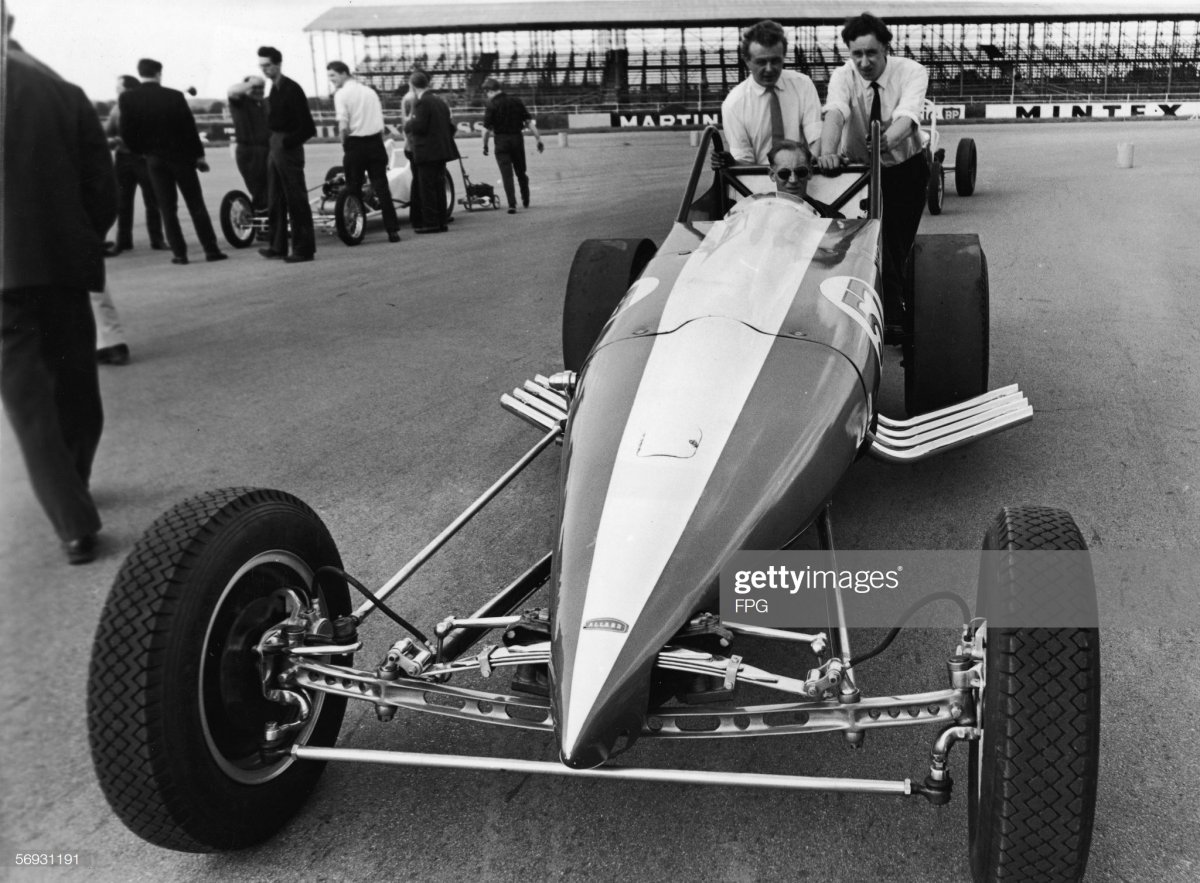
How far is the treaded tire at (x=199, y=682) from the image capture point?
6.01 feet

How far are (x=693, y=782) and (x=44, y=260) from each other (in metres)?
1.32

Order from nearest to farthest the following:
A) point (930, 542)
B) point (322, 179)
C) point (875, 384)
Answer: point (875, 384) → point (930, 542) → point (322, 179)

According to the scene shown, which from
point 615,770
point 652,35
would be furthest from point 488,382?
point 615,770

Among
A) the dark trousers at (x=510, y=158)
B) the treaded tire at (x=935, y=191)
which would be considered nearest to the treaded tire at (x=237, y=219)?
the treaded tire at (x=935, y=191)

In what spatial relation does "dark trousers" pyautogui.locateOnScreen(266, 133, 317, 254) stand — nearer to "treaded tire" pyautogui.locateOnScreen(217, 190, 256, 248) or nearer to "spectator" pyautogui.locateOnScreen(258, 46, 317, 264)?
"spectator" pyautogui.locateOnScreen(258, 46, 317, 264)

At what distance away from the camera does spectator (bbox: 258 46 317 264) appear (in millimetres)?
2198

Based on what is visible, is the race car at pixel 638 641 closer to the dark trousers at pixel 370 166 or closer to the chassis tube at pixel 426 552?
the chassis tube at pixel 426 552

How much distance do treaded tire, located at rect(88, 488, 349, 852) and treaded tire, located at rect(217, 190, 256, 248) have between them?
4.74ft

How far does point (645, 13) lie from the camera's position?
319cm

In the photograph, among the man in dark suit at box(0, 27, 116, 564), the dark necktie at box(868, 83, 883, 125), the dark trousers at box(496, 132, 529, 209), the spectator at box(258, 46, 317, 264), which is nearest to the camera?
the man in dark suit at box(0, 27, 116, 564)

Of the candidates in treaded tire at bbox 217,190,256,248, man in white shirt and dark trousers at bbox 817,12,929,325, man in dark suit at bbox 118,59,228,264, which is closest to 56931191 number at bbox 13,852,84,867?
man in dark suit at bbox 118,59,228,264

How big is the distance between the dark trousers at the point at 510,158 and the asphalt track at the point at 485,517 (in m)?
4.98

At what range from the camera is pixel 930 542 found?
340 centimetres

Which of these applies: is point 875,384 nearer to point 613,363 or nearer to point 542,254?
point 613,363
